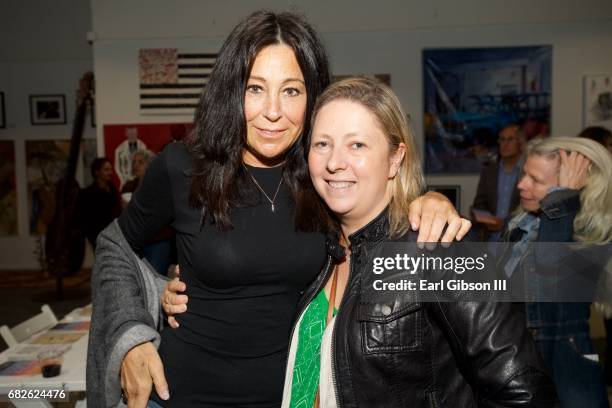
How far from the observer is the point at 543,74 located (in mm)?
6078

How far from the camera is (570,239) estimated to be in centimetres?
221

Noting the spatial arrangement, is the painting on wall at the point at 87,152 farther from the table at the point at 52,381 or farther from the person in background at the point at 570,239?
the person in background at the point at 570,239

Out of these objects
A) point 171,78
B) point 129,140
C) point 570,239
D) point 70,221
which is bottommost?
point 70,221

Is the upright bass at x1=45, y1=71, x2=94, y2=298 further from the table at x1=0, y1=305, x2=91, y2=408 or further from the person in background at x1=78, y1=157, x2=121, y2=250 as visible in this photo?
the table at x1=0, y1=305, x2=91, y2=408

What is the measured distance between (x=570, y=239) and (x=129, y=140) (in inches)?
212

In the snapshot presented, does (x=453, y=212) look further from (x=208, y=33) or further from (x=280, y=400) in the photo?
(x=208, y=33)

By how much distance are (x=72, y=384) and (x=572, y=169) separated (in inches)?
94.9

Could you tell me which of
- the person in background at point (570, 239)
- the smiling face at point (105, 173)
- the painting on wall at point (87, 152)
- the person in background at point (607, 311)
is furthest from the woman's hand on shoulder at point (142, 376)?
the painting on wall at point (87, 152)

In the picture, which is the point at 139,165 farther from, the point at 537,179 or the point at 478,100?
the point at 537,179

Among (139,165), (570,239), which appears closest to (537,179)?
(570,239)

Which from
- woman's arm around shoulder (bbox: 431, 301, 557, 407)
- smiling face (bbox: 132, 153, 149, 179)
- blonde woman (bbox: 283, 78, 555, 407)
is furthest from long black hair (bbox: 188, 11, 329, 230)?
smiling face (bbox: 132, 153, 149, 179)

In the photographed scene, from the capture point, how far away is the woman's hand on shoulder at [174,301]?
1.54 meters

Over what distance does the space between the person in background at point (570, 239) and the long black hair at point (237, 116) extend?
0.86 meters

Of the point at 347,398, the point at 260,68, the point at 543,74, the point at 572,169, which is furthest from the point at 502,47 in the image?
the point at 347,398
